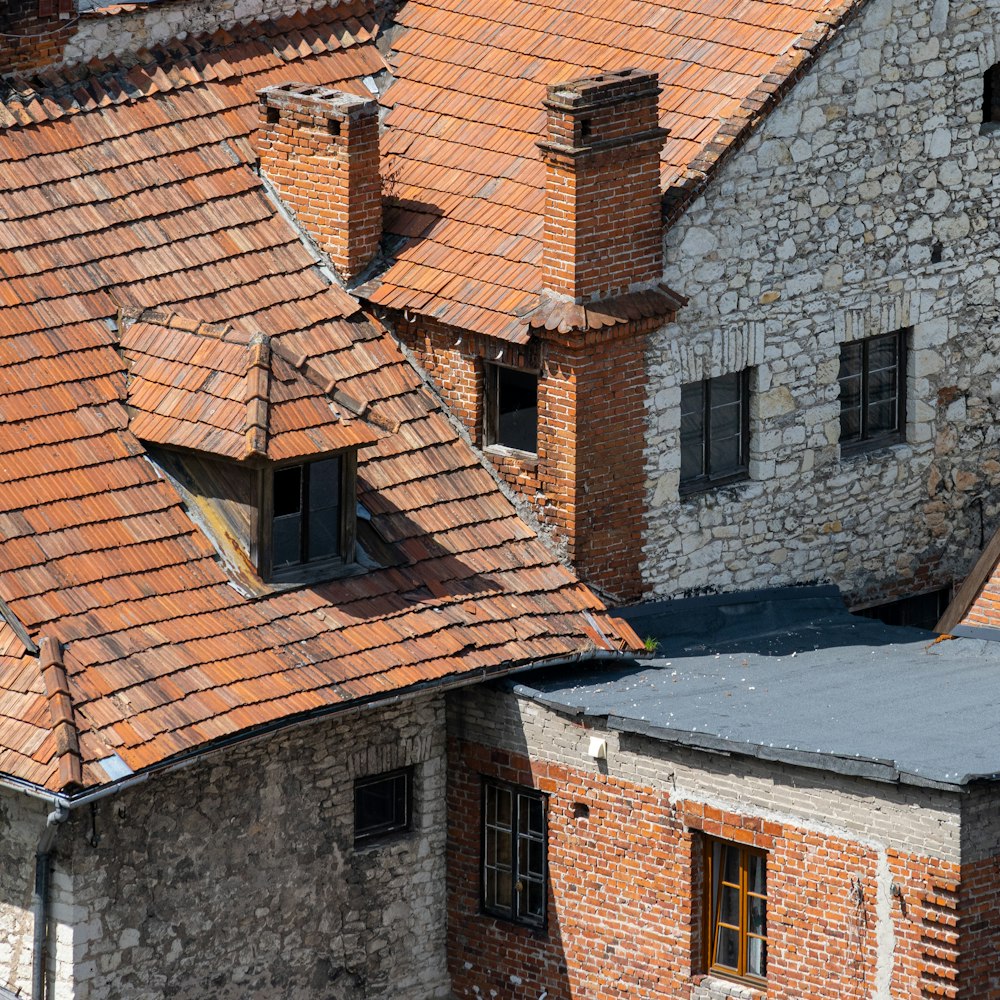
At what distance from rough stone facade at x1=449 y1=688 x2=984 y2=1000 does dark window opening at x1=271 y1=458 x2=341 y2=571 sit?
6.13 feet

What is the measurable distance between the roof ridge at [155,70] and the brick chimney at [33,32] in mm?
122

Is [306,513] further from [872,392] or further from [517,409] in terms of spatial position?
[872,392]

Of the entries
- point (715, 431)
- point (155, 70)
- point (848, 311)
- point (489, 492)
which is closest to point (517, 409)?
point (489, 492)

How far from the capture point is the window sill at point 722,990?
23.5 metres

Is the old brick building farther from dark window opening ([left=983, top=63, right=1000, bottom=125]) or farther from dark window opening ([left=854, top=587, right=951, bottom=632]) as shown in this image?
dark window opening ([left=854, top=587, right=951, bottom=632])

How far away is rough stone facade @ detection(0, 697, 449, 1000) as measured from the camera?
22609 millimetres

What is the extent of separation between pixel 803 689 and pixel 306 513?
14.2ft

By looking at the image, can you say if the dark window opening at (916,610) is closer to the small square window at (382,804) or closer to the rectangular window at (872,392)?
the rectangular window at (872,392)

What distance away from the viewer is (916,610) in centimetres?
2808

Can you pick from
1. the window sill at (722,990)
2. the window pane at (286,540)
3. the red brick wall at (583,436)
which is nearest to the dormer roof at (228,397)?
the window pane at (286,540)

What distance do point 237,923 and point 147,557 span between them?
9.93 ft

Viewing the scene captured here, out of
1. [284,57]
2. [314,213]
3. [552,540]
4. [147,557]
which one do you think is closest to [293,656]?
→ [147,557]

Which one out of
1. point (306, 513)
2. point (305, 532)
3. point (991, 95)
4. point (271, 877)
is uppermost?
point (991, 95)

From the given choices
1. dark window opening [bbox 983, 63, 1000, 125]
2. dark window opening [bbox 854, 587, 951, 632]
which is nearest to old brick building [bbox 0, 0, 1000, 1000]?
A: dark window opening [bbox 983, 63, 1000, 125]
